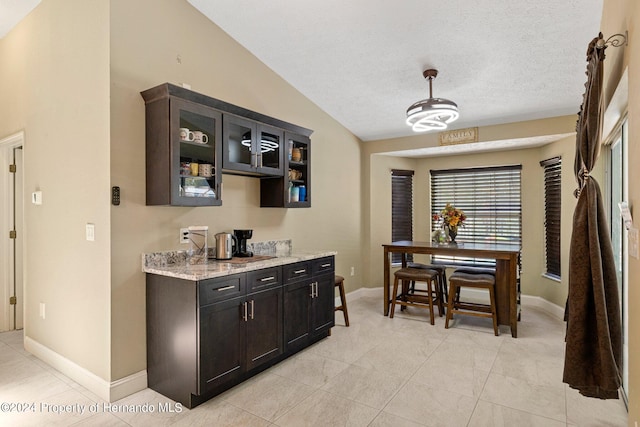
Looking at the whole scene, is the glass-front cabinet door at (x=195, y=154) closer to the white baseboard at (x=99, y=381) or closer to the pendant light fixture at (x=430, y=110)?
the white baseboard at (x=99, y=381)

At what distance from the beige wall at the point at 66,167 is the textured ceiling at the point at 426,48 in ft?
3.54

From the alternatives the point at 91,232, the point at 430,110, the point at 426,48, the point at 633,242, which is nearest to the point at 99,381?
the point at 91,232

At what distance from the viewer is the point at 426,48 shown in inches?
126

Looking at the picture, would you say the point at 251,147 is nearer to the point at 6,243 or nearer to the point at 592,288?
the point at 592,288

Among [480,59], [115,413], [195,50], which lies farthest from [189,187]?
[480,59]

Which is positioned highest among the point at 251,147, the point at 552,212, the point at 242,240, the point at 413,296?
the point at 251,147

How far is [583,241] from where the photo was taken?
1907 millimetres

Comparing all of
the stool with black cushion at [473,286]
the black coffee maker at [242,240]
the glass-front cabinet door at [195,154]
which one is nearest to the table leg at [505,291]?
the stool with black cushion at [473,286]

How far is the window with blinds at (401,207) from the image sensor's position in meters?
5.78

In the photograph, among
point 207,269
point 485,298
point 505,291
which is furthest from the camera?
point 485,298

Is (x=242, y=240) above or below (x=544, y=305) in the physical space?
above

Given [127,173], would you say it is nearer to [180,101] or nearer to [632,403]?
[180,101]

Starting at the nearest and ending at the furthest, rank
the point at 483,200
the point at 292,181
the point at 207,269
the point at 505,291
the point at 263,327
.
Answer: the point at 207,269
the point at 263,327
the point at 292,181
the point at 505,291
the point at 483,200

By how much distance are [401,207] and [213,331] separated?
409 centimetres
